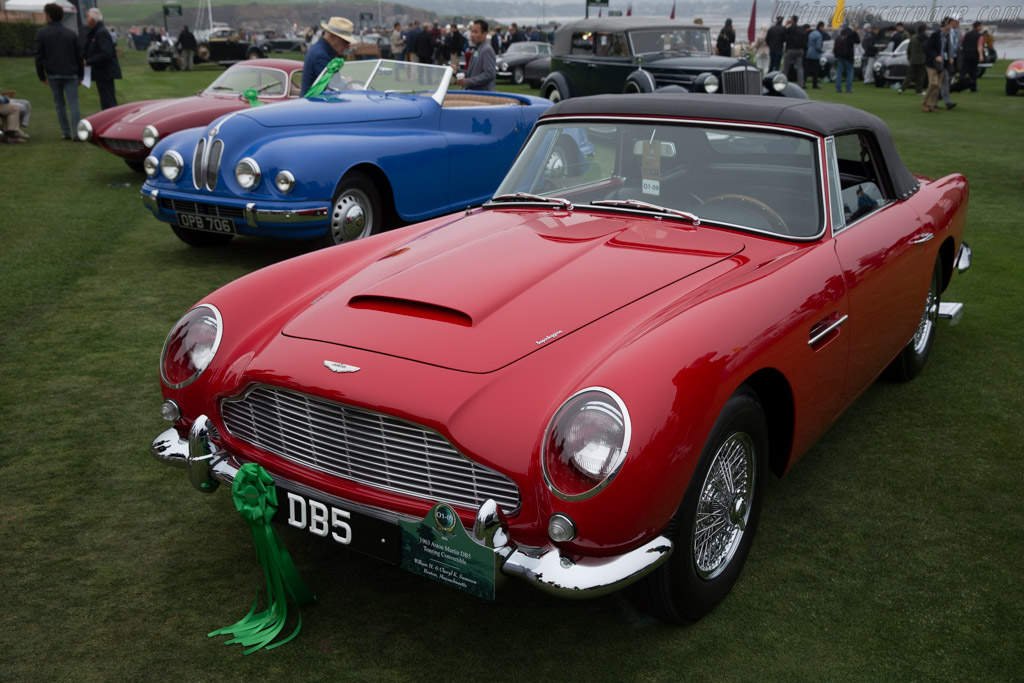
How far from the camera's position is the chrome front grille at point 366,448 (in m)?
2.40

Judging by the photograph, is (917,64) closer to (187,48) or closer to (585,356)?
(585,356)

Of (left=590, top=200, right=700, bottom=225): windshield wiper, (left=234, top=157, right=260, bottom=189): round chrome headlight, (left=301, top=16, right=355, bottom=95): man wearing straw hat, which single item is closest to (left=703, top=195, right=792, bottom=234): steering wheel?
(left=590, top=200, right=700, bottom=225): windshield wiper

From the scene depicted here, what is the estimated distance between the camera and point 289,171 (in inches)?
253

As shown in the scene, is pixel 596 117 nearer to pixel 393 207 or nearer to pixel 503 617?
pixel 503 617

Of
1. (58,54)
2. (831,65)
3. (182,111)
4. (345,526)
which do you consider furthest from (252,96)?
(831,65)

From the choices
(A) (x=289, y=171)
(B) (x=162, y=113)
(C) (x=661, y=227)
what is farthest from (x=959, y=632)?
(B) (x=162, y=113)

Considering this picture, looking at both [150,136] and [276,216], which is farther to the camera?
[150,136]

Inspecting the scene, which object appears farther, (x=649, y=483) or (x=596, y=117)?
(x=596, y=117)

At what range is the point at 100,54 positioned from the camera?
12.4m

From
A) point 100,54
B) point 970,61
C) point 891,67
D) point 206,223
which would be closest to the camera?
point 206,223

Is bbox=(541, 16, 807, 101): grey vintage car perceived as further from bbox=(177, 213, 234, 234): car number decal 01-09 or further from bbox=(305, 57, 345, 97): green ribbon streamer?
bbox=(177, 213, 234, 234): car number decal 01-09

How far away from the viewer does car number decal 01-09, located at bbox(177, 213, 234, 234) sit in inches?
257

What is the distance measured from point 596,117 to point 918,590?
2352 mm

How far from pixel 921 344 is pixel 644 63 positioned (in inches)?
421
